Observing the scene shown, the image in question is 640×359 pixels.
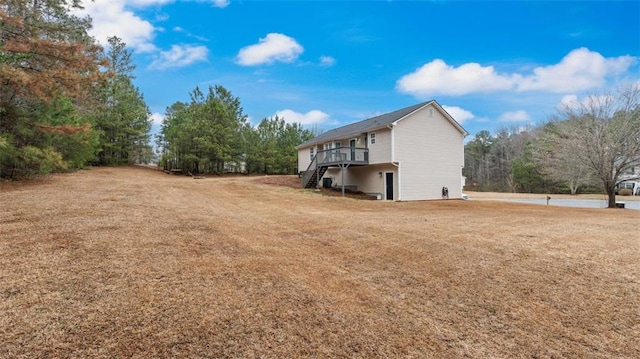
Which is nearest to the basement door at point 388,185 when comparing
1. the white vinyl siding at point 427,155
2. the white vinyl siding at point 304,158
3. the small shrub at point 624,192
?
the white vinyl siding at point 427,155

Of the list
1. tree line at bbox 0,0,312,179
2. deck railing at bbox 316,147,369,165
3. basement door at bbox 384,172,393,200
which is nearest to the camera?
tree line at bbox 0,0,312,179

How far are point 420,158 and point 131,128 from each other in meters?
29.5

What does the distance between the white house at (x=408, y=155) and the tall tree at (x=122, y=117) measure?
22842mm

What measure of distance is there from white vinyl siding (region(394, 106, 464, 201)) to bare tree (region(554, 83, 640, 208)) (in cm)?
556

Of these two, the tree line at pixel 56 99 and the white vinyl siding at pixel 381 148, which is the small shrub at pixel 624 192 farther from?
the tree line at pixel 56 99

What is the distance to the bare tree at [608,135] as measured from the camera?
49.3 feet

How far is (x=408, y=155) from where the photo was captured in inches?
708

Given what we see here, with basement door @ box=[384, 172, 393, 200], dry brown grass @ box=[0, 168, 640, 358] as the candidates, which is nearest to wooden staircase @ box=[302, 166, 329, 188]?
basement door @ box=[384, 172, 393, 200]

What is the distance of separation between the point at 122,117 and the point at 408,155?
2902 cm

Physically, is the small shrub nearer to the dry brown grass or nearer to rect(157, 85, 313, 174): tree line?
the dry brown grass

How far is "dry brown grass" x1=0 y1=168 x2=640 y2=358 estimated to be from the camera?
103 inches

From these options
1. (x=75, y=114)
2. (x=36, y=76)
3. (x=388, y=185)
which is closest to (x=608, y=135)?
(x=388, y=185)

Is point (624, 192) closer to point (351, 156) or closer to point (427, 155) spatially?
point (427, 155)

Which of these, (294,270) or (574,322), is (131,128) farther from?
(574,322)
